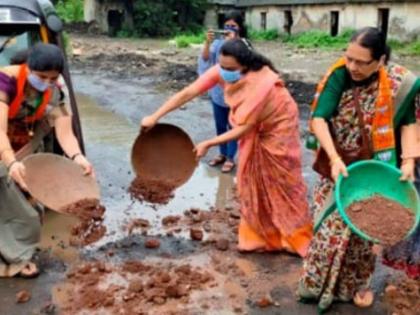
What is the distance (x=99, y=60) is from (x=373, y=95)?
18.7 metres

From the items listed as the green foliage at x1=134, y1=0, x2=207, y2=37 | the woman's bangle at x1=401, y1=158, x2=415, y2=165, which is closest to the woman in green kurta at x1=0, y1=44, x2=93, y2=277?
the woman's bangle at x1=401, y1=158, x2=415, y2=165

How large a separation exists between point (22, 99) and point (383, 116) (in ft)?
7.63

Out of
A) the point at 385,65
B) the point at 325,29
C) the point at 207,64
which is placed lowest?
the point at 325,29

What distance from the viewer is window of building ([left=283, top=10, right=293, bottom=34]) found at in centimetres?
3158

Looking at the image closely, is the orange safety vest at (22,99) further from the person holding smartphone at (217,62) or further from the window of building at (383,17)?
the window of building at (383,17)

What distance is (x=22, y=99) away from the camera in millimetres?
4352

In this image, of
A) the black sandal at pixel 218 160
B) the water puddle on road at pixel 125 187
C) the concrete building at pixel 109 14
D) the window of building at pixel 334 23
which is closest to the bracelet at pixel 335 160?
the water puddle on road at pixel 125 187

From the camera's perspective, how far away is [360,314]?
→ 410cm

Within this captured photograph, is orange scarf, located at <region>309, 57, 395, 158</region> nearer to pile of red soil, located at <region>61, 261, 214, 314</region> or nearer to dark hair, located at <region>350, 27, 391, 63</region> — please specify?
dark hair, located at <region>350, 27, 391, 63</region>

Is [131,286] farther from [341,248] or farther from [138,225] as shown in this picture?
[341,248]

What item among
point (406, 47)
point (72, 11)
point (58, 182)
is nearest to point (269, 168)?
point (58, 182)

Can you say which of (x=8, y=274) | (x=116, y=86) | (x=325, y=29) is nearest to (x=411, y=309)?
(x=8, y=274)

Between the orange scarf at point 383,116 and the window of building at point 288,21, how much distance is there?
28.3m

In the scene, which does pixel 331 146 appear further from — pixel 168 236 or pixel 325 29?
pixel 325 29
